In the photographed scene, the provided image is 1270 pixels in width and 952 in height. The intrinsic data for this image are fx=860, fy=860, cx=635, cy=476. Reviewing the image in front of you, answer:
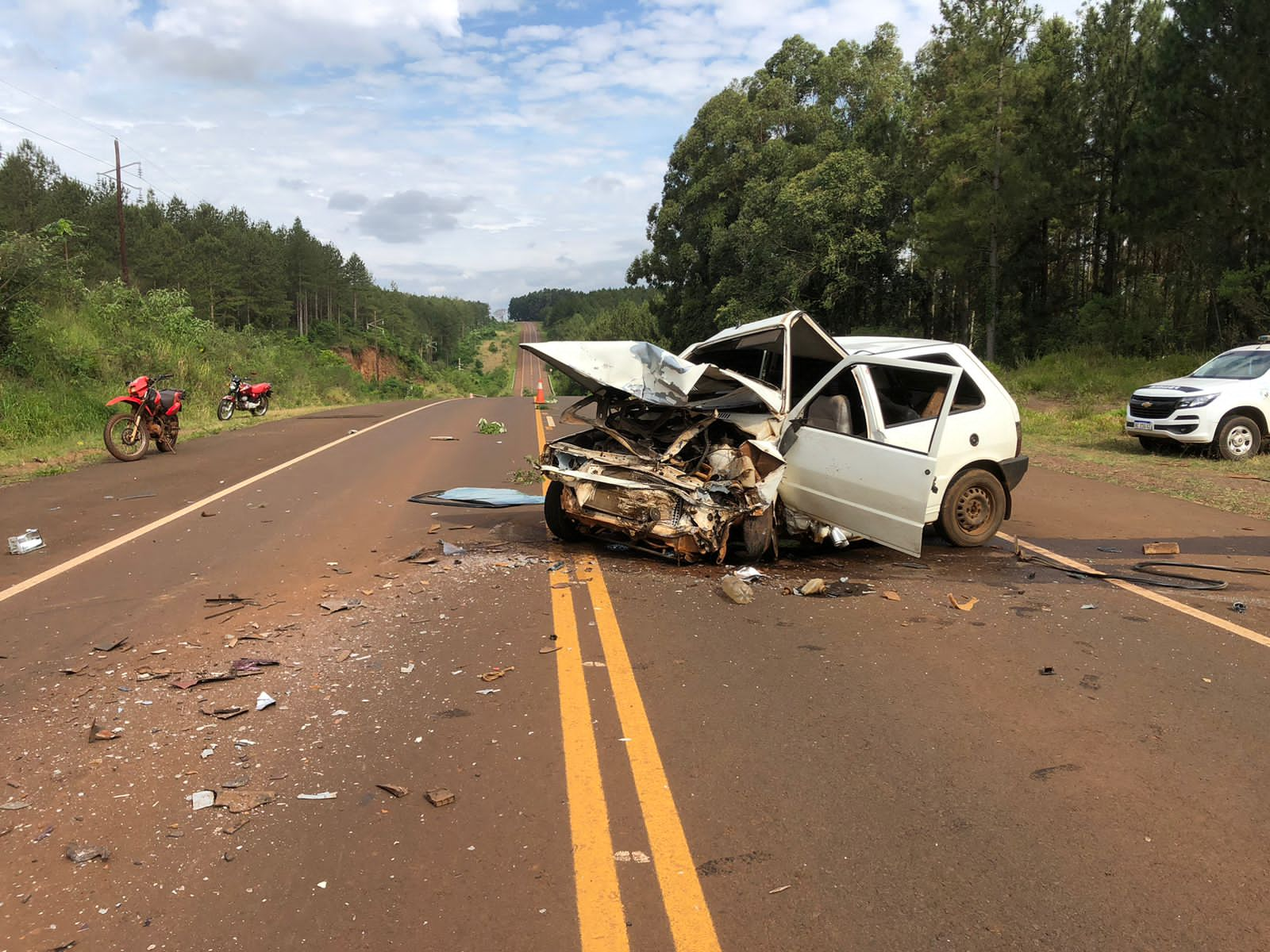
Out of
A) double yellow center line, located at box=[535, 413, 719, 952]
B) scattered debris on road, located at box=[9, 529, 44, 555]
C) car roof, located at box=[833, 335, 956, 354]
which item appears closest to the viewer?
double yellow center line, located at box=[535, 413, 719, 952]

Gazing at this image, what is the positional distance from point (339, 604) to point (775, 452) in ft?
11.7

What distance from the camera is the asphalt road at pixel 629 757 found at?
9.14 ft

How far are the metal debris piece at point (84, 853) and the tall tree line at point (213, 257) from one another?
1491 inches

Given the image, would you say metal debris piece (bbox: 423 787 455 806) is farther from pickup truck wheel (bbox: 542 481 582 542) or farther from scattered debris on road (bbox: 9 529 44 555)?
scattered debris on road (bbox: 9 529 44 555)

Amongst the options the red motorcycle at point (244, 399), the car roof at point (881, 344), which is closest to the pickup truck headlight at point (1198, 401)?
the car roof at point (881, 344)

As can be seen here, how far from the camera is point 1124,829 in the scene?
325 cm

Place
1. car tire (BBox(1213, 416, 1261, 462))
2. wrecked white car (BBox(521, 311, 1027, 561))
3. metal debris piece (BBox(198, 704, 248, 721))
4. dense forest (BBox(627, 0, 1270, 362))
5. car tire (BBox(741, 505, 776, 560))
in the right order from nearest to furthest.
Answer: metal debris piece (BBox(198, 704, 248, 721)), wrecked white car (BBox(521, 311, 1027, 561)), car tire (BBox(741, 505, 776, 560)), car tire (BBox(1213, 416, 1261, 462)), dense forest (BBox(627, 0, 1270, 362))

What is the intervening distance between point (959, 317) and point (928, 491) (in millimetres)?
31405

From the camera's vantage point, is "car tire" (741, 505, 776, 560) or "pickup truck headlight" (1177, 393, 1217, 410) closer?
"car tire" (741, 505, 776, 560)

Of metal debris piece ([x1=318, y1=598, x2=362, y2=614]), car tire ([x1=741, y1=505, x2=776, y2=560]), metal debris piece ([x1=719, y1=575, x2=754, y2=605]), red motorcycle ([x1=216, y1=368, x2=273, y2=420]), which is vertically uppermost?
red motorcycle ([x1=216, y1=368, x2=273, y2=420])

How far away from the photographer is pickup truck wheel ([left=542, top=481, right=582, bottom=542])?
7832 millimetres

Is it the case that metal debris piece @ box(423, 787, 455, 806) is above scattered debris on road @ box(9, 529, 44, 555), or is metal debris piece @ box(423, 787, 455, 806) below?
below

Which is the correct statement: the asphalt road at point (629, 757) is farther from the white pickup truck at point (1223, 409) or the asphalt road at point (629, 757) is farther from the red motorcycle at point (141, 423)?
the white pickup truck at point (1223, 409)

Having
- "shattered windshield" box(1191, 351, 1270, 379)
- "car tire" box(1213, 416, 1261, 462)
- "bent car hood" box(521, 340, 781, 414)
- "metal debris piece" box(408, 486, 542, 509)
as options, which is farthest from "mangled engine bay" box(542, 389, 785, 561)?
"shattered windshield" box(1191, 351, 1270, 379)
